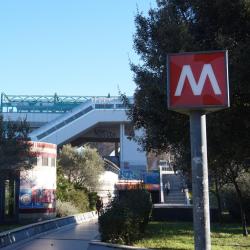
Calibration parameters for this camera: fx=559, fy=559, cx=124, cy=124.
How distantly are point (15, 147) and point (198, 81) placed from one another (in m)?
21.1

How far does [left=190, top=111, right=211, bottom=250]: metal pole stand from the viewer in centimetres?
653

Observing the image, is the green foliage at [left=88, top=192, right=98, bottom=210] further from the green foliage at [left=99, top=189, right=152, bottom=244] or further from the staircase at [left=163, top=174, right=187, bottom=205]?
the green foliage at [left=99, top=189, right=152, bottom=244]

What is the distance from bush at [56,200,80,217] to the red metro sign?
2868 cm

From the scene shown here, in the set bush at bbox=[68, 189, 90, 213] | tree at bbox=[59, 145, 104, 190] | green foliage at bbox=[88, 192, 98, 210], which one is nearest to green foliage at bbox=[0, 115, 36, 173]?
bush at bbox=[68, 189, 90, 213]

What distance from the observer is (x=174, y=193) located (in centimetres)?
5591

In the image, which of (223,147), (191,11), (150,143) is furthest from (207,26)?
(150,143)

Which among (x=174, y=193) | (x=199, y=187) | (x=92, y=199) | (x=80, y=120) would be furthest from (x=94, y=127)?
(x=199, y=187)

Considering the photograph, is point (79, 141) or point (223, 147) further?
point (79, 141)

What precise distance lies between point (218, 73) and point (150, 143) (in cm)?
675

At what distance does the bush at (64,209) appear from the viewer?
3450 centimetres

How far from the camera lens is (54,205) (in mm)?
34344

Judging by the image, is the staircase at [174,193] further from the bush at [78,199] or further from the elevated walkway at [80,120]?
the elevated walkway at [80,120]

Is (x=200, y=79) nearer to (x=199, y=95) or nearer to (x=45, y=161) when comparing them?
(x=199, y=95)

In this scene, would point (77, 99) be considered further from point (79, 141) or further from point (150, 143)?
point (150, 143)
